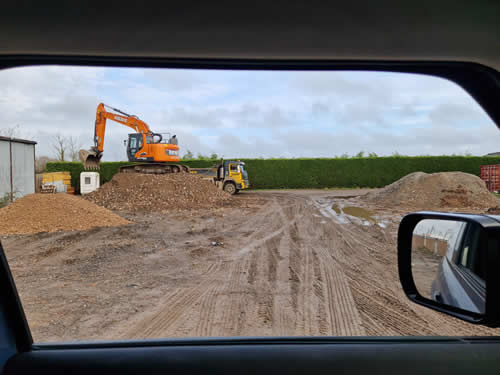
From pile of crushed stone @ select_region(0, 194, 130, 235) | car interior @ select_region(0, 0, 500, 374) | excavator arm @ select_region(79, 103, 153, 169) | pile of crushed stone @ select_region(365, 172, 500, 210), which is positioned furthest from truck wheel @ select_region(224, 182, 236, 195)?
car interior @ select_region(0, 0, 500, 374)

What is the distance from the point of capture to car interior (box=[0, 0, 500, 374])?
1.31m

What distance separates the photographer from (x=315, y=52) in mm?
1581

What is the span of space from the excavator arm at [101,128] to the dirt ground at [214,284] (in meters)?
5.50

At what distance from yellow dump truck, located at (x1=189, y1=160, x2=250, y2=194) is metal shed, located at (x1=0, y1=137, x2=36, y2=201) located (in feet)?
25.6

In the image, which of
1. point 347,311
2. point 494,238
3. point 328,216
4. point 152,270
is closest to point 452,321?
point 347,311

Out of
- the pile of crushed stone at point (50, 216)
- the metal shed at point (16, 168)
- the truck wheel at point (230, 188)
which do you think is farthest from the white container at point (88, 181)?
the pile of crushed stone at point (50, 216)

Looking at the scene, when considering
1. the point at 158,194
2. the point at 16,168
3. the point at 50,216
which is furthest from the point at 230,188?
the point at 16,168

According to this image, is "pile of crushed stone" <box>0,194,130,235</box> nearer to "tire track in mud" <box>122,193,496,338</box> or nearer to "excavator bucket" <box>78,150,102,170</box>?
"excavator bucket" <box>78,150,102,170</box>

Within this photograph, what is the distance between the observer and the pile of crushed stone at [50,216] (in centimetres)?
778

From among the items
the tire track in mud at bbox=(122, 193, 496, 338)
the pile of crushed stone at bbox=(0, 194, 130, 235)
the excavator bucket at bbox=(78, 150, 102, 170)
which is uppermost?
the excavator bucket at bbox=(78, 150, 102, 170)

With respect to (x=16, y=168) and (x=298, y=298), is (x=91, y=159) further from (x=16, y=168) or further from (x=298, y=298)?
(x=298, y=298)

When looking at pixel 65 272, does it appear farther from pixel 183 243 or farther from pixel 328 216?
pixel 328 216

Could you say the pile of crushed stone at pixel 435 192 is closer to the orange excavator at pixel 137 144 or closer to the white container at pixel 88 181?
the orange excavator at pixel 137 144

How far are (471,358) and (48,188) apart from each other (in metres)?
13.5
